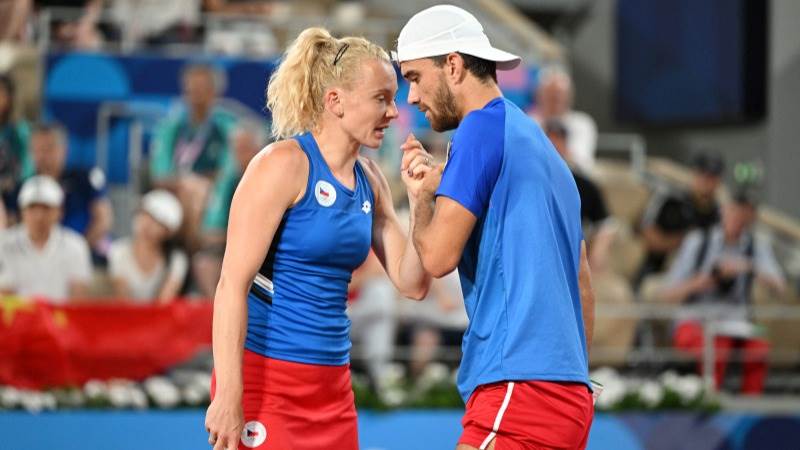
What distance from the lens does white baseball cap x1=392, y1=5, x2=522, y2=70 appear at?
325 cm

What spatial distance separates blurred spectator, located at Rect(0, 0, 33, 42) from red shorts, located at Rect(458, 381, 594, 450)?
731 cm

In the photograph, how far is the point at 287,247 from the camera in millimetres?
3424

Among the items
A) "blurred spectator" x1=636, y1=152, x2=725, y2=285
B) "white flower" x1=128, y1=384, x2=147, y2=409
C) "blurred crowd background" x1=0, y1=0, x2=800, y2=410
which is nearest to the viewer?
"white flower" x1=128, y1=384, x2=147, y2=409

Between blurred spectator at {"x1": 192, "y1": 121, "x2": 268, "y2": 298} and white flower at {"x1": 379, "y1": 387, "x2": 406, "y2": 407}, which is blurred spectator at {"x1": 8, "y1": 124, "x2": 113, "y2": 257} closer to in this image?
blurred spectator at {"x1": 192, "y1": 121, "x2": 268, "y2": 298}

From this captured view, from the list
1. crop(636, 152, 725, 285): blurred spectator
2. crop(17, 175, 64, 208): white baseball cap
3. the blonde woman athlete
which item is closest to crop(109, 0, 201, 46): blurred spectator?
crop(17, 175, 64, 208): white baseball cap

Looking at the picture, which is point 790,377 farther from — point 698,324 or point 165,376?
point 165,376

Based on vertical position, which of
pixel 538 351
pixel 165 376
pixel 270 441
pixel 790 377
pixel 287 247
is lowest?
pixel 790 377

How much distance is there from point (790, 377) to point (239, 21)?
206 inches

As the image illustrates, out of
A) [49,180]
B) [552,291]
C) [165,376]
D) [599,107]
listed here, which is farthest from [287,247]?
[599,107]

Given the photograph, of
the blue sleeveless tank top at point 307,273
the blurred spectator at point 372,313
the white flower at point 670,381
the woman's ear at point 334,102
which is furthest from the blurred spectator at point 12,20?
the blue sleeveless tank top at point 307,273

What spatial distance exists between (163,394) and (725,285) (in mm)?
3695

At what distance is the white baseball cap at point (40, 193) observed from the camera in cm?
746

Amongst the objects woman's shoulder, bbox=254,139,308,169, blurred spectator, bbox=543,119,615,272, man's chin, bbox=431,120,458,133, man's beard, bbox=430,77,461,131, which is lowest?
blurred spectator, bbox=543,119,615,272

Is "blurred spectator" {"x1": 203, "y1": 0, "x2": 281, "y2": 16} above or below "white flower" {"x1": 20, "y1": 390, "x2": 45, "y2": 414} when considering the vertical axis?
above
